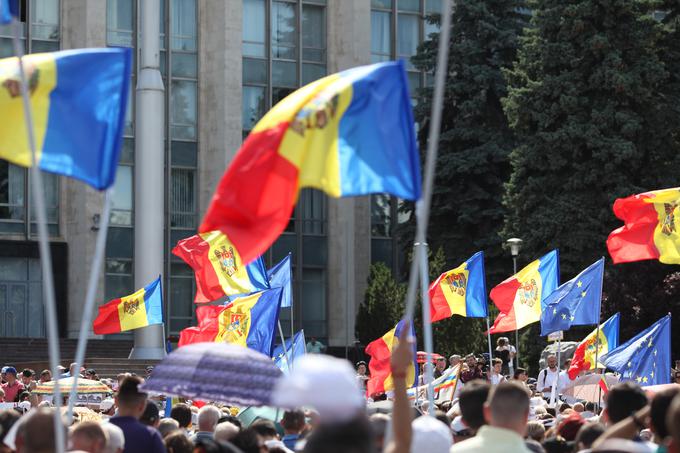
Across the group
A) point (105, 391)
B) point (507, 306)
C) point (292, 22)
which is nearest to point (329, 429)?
point (507, 306)

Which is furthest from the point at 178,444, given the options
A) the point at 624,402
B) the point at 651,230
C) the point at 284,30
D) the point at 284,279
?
the point at 284,30

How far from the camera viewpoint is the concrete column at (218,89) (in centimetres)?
4531

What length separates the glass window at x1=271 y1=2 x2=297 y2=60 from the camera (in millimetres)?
46750

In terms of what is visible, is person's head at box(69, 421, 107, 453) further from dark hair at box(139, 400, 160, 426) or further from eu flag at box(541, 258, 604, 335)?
eu flag at box(541, 258, 604, 335)

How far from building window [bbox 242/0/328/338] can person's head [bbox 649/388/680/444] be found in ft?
129

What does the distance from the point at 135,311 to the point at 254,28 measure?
26727 mm

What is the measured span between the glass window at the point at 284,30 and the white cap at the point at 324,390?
42.4 m

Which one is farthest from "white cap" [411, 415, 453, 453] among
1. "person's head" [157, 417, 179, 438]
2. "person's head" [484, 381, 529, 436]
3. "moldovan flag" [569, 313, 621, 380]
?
"moldovan flag" [569, 313, 621, 380]

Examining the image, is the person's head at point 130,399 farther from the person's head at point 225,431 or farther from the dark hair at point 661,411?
the dark hair at point 661,411

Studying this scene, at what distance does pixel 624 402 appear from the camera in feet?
22.9

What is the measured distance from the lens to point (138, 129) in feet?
123

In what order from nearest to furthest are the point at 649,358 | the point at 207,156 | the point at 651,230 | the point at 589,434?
the point at 589,434 → the point at 651,230 → the point at 649,358 → the point at 207,156

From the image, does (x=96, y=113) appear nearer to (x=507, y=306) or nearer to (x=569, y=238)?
(x=507, y=306)

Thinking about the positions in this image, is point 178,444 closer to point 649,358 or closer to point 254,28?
point 649,358
